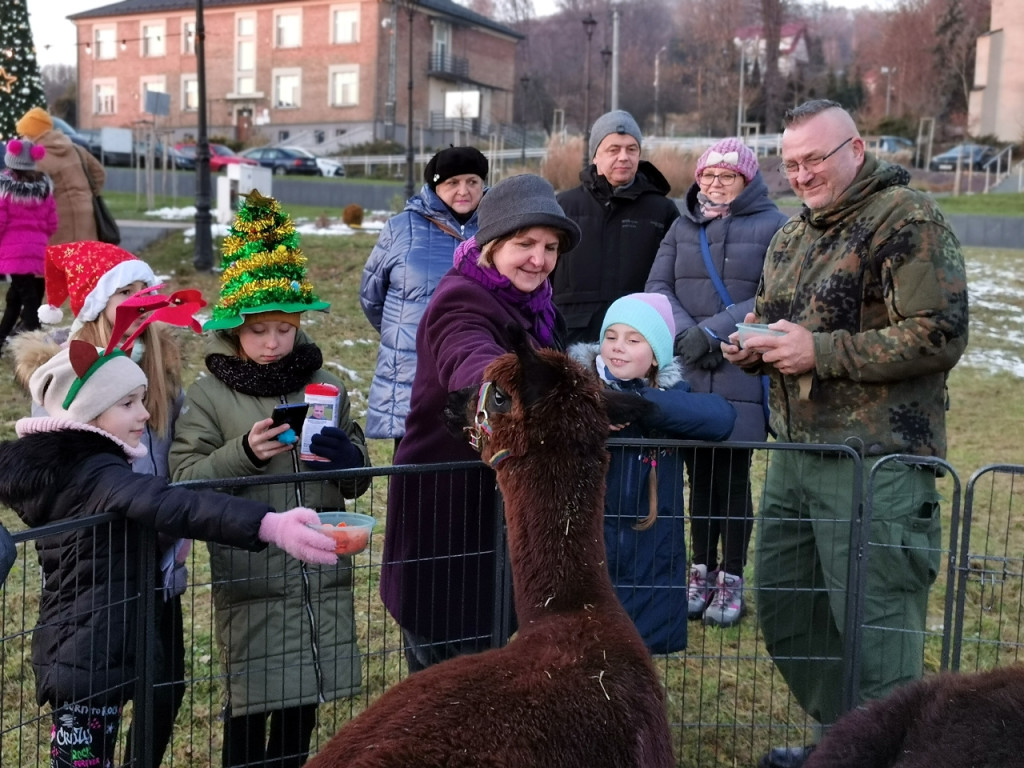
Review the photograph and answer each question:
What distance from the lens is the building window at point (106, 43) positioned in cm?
6294

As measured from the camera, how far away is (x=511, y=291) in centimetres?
335

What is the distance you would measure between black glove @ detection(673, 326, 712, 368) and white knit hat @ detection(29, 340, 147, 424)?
2.87 meters

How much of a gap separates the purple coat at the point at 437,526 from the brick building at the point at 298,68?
5290 centimetres

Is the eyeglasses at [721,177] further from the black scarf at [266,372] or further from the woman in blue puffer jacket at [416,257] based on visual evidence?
the black scarf at [266,372]

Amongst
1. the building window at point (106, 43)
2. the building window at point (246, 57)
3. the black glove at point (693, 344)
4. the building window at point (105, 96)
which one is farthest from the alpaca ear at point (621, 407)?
the building window at point (106, 43)

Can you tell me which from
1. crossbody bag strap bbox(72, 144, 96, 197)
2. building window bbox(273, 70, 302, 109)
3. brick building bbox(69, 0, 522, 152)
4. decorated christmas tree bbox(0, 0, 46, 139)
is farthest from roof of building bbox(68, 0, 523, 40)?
crossbody bag strap bbox(72, 144, 96, 197)

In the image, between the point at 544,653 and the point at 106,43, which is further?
the point at 106,43

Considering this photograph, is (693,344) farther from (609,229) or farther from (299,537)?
(299,537)

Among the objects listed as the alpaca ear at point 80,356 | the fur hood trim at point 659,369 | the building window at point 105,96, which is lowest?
the fur hood trim at point 659,369

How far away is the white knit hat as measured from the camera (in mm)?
3082

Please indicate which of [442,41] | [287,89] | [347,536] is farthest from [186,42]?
[347,536]

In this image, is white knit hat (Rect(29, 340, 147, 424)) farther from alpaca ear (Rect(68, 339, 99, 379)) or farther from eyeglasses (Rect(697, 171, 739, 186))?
eyeglasses (Rect(697, 171, 739, 186))

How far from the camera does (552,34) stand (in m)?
88.8

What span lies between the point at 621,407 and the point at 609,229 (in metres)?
3.42
